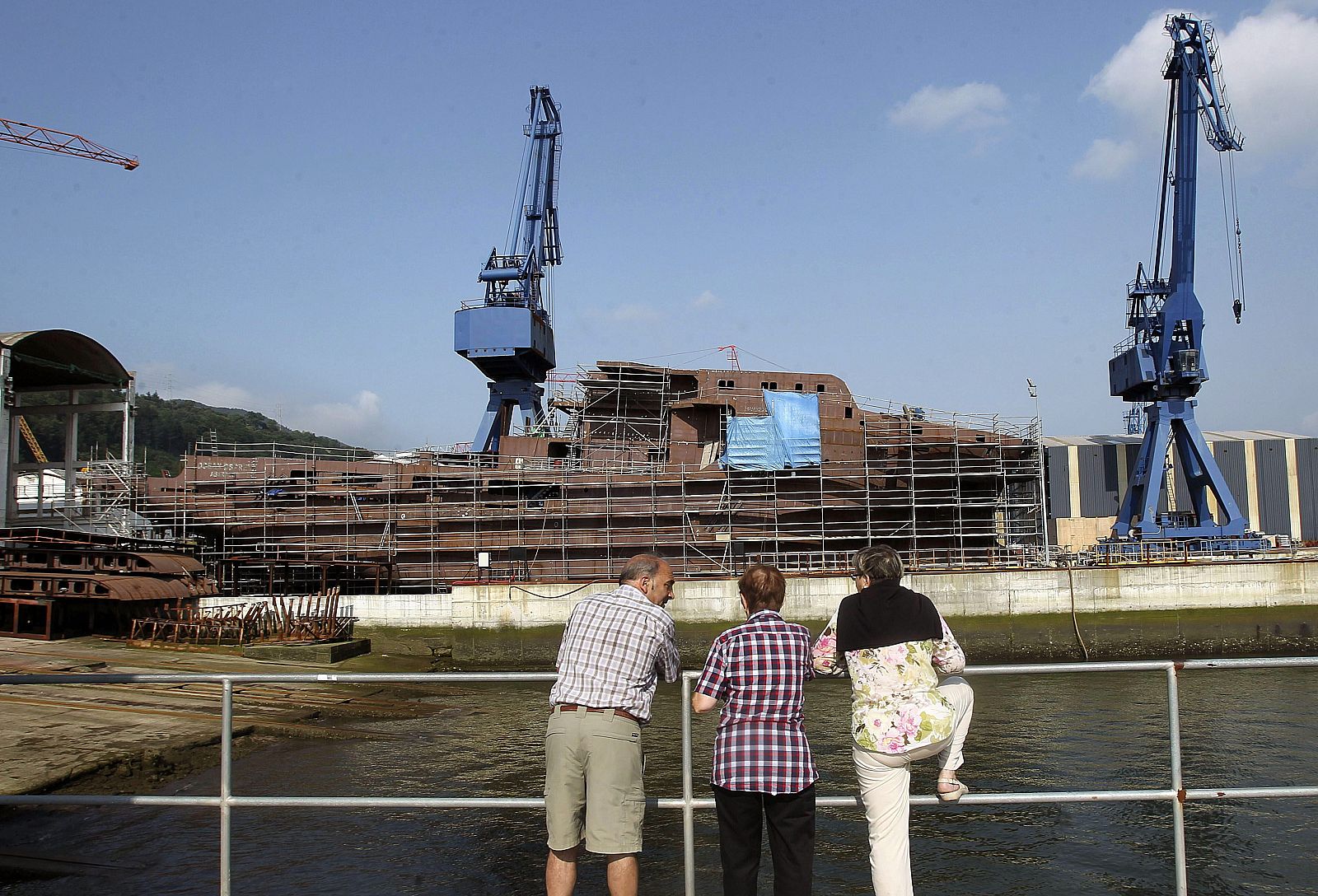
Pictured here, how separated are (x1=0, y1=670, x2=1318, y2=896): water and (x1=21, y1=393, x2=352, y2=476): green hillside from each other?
65.7 metres

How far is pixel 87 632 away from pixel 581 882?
26629mm

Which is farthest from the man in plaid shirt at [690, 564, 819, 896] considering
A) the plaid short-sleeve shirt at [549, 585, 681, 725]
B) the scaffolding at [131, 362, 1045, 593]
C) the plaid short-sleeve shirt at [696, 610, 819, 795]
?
Answer: the scaffolding at [131, 362, 1045, 593]

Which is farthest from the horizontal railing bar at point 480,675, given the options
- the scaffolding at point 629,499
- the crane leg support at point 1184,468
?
the crane leg support at point 1184,468

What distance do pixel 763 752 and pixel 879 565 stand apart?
39.8 inches

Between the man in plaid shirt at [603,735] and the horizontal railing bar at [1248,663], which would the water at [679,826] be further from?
the horizontal railing bar at [1248,663]

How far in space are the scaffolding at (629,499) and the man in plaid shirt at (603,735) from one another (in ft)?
85.4

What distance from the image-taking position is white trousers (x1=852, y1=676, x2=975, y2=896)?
413cm

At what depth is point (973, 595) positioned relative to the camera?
27828 millimetres

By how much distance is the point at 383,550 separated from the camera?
32656mm

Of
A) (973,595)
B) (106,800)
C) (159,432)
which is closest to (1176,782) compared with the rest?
(106,800)

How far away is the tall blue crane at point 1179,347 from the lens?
1344 inches

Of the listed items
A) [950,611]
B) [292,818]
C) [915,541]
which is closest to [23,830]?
[292,818]

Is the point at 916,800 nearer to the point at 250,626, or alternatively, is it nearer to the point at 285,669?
the point at 285,669

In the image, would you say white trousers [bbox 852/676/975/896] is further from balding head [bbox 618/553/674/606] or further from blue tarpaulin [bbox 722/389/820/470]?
blue tarpaulin [bbox 722/389/820/470]
